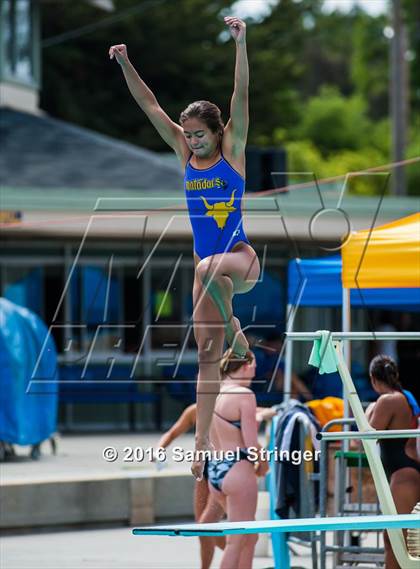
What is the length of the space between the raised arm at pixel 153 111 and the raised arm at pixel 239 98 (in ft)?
0.87

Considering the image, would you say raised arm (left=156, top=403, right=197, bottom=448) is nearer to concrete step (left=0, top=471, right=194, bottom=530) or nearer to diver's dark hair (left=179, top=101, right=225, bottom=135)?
concrete step (left=0, top=471, right=194, bottom=530)

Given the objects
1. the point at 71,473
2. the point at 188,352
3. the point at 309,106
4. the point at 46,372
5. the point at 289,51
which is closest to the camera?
the point at 71,473

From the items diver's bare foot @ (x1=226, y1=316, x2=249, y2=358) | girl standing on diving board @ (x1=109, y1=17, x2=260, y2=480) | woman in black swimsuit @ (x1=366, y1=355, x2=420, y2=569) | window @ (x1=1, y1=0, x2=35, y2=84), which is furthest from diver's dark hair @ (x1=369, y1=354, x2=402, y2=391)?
window @ (x1=1, y1=0, x2=35, y2=84)

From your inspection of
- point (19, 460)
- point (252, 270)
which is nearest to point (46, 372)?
point (19, 460)

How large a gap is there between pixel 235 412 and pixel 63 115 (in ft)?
103

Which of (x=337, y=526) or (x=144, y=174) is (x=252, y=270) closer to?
(x=337, y=526)

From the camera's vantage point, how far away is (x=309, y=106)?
68562mm

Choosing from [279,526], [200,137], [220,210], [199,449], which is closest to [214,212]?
[220,210]

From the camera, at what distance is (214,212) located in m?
6.31

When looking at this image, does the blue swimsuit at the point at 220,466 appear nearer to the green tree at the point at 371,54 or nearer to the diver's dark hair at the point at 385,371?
the diver's dark hair at the point at 385,371

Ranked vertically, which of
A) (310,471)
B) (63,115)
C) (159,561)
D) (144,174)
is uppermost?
(63,115)

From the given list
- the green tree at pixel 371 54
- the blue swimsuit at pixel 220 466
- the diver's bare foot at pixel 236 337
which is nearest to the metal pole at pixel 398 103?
the blue swimsuit at pixel 220 466

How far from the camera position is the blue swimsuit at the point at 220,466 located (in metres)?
9.70

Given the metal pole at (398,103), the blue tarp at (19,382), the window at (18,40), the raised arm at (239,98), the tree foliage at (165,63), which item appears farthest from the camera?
the tree foliage at (165,63)
